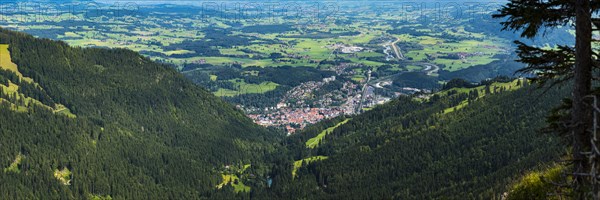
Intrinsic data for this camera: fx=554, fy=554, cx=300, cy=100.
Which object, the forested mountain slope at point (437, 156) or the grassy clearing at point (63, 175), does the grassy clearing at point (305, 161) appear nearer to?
the forested mountain slope at point (437, 156)

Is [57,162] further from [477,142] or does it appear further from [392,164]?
[477,142]

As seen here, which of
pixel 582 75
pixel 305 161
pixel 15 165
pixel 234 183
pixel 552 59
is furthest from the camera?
pixel 305 161

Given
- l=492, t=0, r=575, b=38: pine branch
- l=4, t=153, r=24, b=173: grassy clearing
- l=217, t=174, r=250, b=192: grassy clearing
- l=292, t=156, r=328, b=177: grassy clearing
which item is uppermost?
l=492, t=0, r=575, b=38: pine branch

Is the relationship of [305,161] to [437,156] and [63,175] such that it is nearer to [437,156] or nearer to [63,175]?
[437,156]

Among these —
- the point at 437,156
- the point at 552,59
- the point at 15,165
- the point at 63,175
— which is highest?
→ the point at 552,59

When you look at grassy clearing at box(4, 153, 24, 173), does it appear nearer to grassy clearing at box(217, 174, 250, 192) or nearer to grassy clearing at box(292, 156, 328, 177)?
grassy clearing at box(217, 174, 250, 192)

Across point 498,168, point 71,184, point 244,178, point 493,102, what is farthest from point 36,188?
point 493,102

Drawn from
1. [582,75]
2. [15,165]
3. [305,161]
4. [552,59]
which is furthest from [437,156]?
[582,75]

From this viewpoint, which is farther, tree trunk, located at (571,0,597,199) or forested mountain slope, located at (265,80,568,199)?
forested mountain slope, located at (265,80,568,199)

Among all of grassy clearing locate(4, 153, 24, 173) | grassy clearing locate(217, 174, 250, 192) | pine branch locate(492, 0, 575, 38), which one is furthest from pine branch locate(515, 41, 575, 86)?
grassy clearing locate(4, 153, 24, 173)
